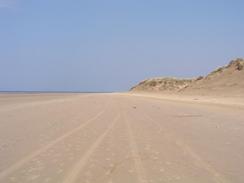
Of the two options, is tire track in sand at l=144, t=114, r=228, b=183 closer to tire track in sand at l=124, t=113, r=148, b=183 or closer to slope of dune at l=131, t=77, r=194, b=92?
tire track in sand at l=124, t=113, r=148, b=183

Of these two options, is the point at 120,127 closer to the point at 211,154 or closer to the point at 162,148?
the point at 162,148

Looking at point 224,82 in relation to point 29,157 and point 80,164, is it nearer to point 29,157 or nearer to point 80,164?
point 29,157

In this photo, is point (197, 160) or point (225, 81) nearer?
point (197, 160)

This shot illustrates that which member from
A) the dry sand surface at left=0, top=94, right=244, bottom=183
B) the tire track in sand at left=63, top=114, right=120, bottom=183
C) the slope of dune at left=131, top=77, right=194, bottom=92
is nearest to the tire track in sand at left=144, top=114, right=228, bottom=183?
the dry sand surface at left=0, top=94, right=244, bottom=183

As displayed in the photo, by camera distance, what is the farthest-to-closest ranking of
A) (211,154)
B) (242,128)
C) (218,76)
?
1. (218,76)
2. (242,128)
3. (211,154)

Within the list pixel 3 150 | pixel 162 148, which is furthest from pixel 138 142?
pixel 3 150

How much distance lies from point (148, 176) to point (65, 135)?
4.63m

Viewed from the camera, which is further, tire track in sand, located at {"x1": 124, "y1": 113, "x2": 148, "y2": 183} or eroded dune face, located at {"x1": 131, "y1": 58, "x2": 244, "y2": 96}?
eroded dune face, located at {"x1": 131, "y1": 58, "x2": 244, "y2": 96}

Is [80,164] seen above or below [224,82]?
below

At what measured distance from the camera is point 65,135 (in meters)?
9.56

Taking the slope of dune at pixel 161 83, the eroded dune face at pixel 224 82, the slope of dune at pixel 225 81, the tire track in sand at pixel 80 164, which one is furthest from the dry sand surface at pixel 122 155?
the slope of dune at pixel 161 83

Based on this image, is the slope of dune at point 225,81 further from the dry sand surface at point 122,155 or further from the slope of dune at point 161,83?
the slope of dune at point 161,83

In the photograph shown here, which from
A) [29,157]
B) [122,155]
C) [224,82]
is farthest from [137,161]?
[224,82]

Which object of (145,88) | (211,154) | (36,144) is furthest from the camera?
(145,88)
